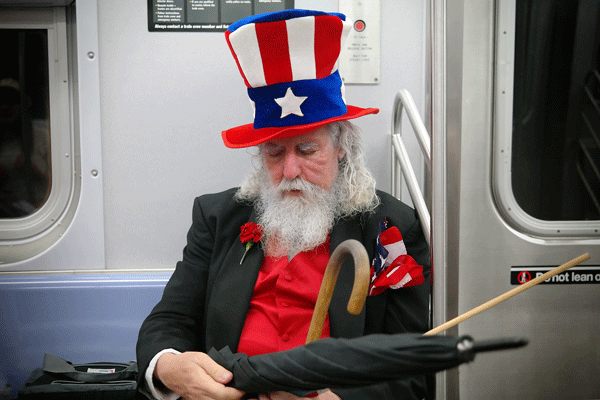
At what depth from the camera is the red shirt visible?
5.90ft

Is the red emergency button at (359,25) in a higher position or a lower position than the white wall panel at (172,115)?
higher

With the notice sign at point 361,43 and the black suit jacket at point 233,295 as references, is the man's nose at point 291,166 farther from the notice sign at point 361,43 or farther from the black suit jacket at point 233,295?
the notice sign at point 361,43

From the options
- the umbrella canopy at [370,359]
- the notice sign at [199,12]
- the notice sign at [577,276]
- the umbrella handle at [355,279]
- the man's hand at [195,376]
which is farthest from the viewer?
the notice sign at [199,12]

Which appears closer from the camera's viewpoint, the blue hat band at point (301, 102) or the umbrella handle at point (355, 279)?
the umbrella handle at point (355, 279)

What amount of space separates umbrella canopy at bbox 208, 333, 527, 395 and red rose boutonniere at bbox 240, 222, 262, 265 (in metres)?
1.01

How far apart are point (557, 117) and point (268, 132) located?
1.02 meters

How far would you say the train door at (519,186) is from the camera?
1.35 metres

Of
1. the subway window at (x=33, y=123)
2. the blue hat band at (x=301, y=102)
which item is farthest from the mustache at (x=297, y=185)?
the subway window at (x=33, y=123)

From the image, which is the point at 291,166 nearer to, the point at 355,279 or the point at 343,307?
the point at 343,307

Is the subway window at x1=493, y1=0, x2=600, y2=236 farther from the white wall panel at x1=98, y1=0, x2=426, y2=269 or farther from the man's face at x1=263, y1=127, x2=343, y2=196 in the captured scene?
the white wall panel at x1=98, y1=0, x2=426, y2=269

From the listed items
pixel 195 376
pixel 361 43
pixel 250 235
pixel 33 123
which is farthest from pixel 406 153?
pixel 33 123

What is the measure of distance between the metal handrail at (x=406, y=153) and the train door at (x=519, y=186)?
0.20 meters

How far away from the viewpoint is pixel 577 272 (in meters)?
1.56

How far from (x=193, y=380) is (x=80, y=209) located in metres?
1.44
